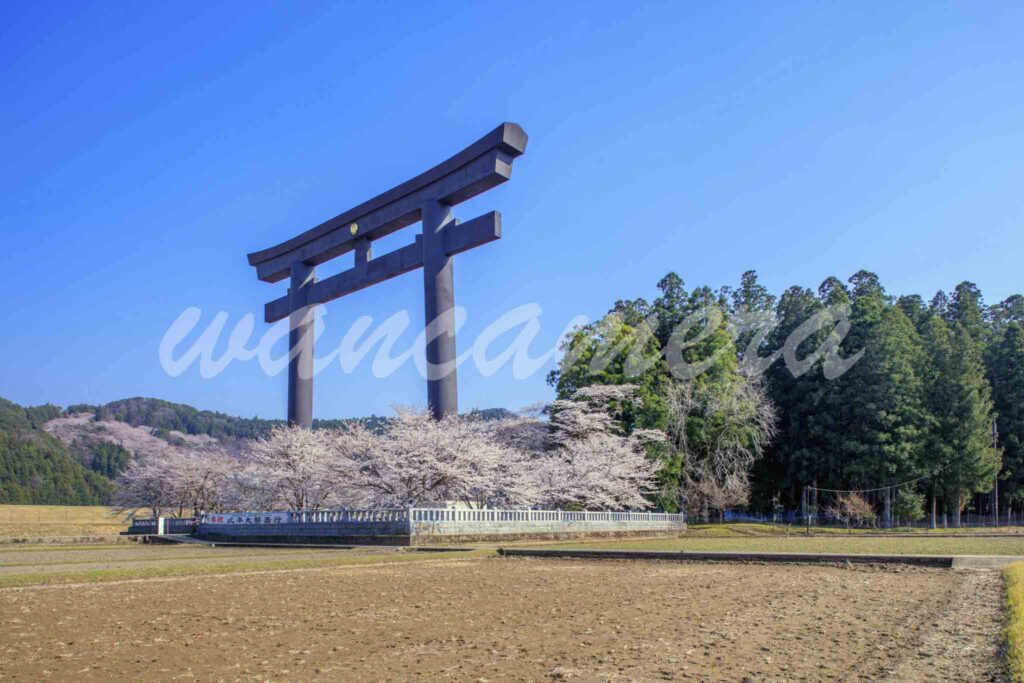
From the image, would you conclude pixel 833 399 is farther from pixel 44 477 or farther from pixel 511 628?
pixel 44 477

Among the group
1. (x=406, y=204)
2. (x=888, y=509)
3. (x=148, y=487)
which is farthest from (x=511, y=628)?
(x=888, y=509)

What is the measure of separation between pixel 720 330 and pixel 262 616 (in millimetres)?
49294

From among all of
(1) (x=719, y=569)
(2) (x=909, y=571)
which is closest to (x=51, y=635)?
(1) (x=719, y=569)

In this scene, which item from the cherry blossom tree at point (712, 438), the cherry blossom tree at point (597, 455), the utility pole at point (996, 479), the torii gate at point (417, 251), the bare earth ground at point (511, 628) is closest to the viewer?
the bare earth ground at point (511, 628)

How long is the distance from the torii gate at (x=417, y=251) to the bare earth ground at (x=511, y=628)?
52.6ft

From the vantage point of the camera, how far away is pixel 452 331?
2978 cm

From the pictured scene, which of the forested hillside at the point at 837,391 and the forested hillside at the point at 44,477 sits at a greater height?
the forested hillside at the point at 837,391

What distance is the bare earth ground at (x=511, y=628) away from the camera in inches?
258

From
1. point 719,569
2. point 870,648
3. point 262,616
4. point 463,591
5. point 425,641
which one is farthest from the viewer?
point 719,569

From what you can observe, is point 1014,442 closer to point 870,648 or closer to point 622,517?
point 622,517

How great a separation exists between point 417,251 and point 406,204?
85.3 inches

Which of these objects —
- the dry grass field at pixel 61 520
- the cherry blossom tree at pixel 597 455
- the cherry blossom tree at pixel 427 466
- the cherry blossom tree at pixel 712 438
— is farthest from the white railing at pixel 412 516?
the dry grass field at pixel 61 520

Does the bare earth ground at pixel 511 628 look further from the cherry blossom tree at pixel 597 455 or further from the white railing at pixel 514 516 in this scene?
the cherry blossom tree at pixel 597 455

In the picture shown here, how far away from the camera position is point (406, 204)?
33000 mm
